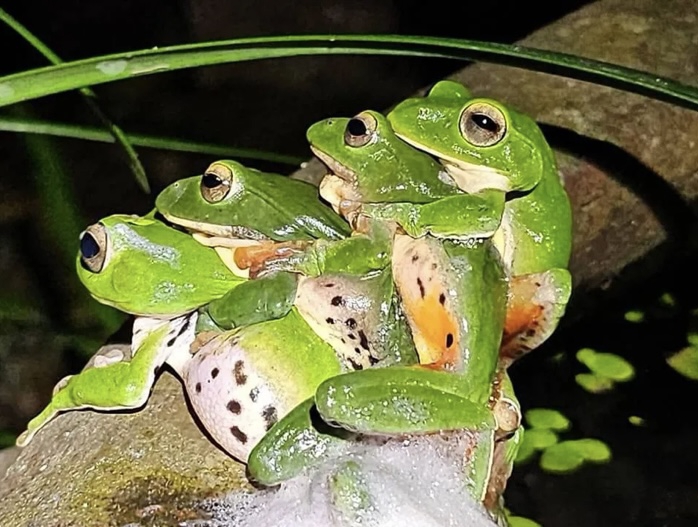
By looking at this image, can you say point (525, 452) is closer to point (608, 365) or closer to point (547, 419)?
point (547, 419)

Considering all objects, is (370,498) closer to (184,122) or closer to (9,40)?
(184,122)

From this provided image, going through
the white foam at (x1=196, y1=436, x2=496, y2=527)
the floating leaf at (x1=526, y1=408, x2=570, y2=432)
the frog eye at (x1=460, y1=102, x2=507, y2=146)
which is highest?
the frog eye at (x1=460, y1=102, x2=507, y2=146)

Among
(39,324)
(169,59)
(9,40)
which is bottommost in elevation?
(39,324)

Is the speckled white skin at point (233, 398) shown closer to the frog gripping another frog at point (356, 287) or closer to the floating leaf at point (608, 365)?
the frog gripping another frog at point (356, 287)

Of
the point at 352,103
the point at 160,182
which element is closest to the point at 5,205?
the point at 160,182

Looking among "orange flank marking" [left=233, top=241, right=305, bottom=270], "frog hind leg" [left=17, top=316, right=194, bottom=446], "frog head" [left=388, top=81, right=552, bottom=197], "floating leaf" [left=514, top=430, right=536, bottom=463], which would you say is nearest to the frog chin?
"frog head" [left=388, top=81, right=552, bottom=197]

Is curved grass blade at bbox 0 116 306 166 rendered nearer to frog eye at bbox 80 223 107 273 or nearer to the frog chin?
frog eye at bbox 80 223 107 273
